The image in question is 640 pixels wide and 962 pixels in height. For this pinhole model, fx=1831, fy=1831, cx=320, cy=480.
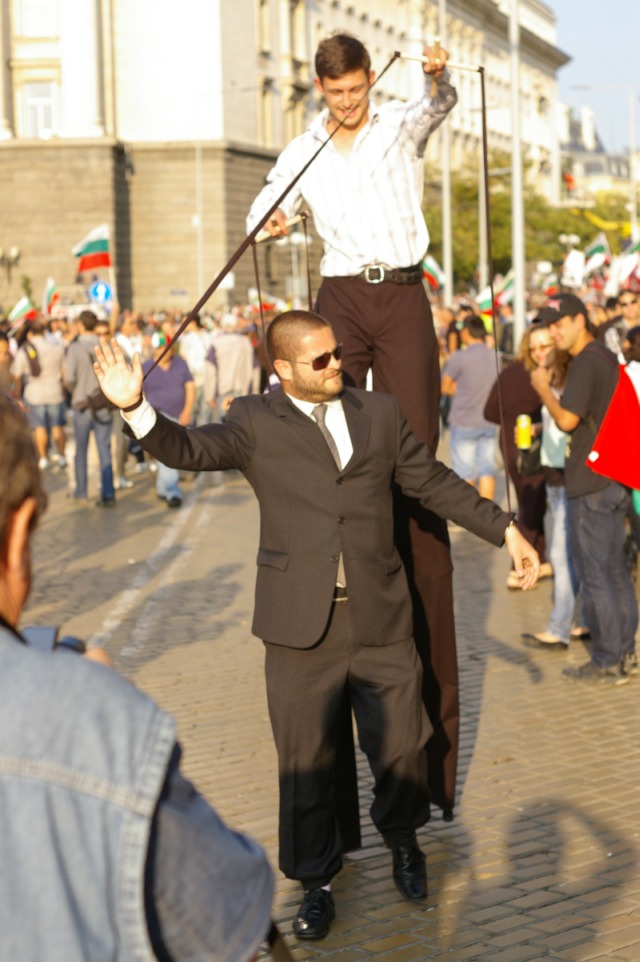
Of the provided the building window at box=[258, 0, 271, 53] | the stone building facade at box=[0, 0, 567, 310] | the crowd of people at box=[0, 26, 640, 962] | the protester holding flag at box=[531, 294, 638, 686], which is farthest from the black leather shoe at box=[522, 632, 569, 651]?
the building window at box=[258, 0, 271, 53]

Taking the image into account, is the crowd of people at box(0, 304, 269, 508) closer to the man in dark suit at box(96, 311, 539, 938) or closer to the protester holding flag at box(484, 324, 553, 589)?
the protester holding flag at box(484, 324, 553, 589)

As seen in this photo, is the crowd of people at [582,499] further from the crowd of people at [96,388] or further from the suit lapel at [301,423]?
the crowd of people at [96,388]

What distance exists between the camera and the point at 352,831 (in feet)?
20.1

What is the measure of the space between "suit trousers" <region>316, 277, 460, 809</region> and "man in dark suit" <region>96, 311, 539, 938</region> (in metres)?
0.65

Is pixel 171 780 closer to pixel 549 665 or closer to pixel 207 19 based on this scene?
pixel 549 665

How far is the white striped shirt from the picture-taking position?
6.38 m

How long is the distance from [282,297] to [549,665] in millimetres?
58640

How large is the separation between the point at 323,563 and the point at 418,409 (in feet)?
3.56

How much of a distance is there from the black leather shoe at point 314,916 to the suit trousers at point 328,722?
0.13 ft

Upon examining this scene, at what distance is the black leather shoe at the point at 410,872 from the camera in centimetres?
585

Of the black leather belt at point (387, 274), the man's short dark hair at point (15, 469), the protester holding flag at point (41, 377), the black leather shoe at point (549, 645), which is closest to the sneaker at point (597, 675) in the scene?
the black leather shoe at point (549, 645)

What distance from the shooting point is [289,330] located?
223 inches

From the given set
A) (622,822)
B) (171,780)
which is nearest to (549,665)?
(622,822)

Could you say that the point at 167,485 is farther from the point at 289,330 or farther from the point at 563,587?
the point at 289,330
